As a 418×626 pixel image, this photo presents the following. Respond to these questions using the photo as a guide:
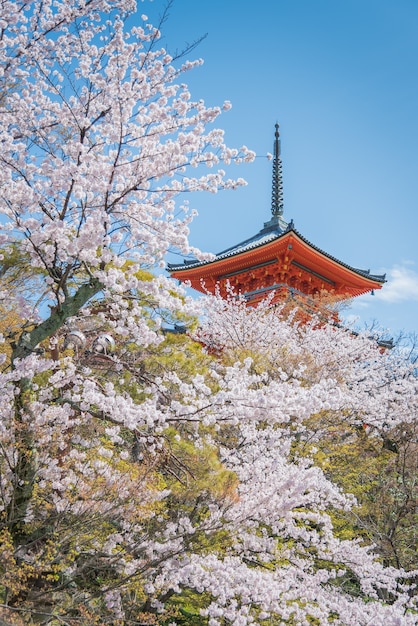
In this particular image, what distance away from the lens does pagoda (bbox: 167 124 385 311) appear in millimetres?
18859

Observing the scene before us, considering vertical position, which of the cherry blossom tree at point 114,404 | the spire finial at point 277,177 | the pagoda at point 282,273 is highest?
the spire finial at point 277,177

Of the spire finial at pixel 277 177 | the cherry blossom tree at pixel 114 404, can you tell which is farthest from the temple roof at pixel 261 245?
the cherry blossom tree at pixel 114 404

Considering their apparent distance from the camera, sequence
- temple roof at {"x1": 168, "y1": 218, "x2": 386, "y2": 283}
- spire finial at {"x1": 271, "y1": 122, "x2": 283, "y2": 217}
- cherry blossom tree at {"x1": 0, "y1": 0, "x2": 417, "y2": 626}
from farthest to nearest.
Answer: spire finial at {"x1": 271, "y1": 122, "x2": 283, "y2": 217} → temple roof at {"x1": 168, "y1": 218, "x2": 386, "y2": 283} → cherry blossom tree at {"x1": 0, "y1": 0, "x2": 417, "y2": 626}

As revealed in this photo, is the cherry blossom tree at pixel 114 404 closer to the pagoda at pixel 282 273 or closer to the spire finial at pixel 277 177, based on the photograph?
the pagoda at pixel 282 273

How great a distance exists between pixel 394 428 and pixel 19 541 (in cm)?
911

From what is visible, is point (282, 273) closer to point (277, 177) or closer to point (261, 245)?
point (261, 245)

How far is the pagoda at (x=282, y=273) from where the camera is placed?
61.9 feet

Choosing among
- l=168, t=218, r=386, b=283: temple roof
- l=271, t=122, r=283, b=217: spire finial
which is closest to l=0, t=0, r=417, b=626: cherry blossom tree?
l=168, t=218, r=386, b=283: temple roof

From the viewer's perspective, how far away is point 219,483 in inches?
265

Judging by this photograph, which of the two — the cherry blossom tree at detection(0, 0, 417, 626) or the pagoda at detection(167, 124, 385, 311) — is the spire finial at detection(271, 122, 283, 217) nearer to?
the pagoda at detection(167, 124, 385, 311)

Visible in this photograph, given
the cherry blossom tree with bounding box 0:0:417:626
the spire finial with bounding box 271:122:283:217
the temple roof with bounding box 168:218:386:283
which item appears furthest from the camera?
the spire finial with bounding box 271:122:283:217

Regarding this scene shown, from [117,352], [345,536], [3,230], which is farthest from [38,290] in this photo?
[345,536]

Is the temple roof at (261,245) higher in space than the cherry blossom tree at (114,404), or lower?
higher

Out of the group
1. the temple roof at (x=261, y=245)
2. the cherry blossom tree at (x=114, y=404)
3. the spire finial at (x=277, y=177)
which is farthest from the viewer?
the spire finial at (x=277, y=177)
